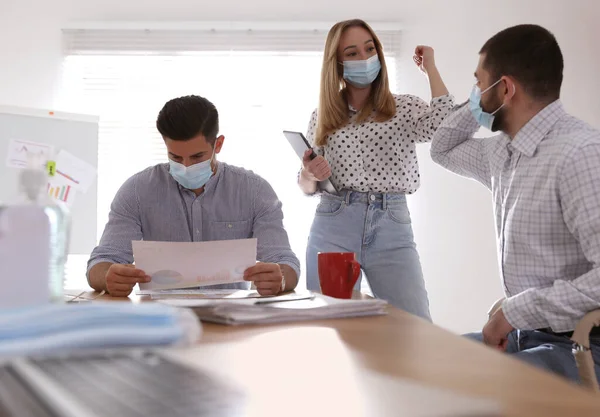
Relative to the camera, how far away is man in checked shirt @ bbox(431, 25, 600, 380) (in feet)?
4.22

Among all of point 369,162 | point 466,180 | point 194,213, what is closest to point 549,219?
point 369,162

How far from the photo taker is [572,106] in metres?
3.82

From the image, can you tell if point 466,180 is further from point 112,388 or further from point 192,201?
point 112,388

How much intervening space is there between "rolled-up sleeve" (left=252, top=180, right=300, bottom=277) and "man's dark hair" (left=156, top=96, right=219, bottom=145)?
22 centimetres

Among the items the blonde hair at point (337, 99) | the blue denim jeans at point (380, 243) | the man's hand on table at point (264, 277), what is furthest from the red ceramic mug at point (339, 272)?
the blonde hair at point (337, 99)

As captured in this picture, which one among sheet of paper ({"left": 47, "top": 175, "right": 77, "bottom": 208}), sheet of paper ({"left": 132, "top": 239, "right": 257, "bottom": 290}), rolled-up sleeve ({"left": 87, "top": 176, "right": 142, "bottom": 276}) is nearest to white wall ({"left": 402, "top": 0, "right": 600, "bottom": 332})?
sheet of paper ({"left": 47, "top": 175, "right": 77, "bottom": 208})

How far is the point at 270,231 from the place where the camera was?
6.29 feet

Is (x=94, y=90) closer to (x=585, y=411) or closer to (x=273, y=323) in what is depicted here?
(x=273, y=323)

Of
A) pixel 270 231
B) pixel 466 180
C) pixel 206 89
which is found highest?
pixel 206 89

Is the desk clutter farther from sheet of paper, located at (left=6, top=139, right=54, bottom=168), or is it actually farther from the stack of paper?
sheet of paper, located at (left=6, top=139, right=54, bottom=168)

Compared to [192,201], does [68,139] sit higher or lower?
higher

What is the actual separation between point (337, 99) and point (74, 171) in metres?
2.03

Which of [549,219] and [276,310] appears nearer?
[276,310]

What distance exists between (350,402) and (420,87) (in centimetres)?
360
